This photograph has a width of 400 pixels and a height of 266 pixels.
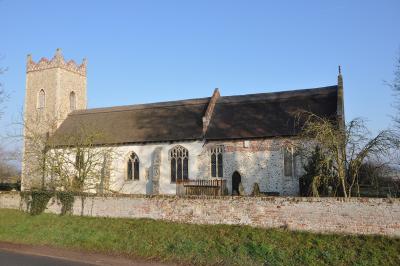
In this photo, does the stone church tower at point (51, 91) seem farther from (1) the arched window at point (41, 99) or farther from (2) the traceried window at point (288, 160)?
(2) the traceried window at point (288, 160)

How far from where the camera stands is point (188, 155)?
1318 inches

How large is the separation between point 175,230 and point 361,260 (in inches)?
335

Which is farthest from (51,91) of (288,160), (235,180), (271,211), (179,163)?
(271,211)

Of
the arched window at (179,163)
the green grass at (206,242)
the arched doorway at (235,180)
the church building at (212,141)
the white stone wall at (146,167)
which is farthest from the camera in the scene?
the arched window at (179,163)

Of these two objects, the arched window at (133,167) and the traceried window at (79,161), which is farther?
the arched window at (133,167)

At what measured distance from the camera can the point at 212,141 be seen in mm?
32656

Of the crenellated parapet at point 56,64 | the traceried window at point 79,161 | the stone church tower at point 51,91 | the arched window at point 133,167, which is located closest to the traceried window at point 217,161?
the arched window at point 133,167

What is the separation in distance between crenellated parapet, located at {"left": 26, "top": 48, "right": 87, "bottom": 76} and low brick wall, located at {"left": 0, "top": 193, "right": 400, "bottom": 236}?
25.2 metres

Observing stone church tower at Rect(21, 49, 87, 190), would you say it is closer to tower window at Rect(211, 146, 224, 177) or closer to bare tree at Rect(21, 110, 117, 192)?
bare tree at Rect(21, 110, 117, 192)

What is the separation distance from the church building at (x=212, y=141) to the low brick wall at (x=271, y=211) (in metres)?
4.97

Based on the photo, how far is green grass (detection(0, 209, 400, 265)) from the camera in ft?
52.2

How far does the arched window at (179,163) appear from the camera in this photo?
1323 inches

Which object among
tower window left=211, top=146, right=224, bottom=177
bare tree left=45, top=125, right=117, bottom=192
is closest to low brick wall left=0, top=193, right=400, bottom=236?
bare tree left=45, top=125, right=117, bottom=192

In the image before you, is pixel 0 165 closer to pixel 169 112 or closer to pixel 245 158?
pixel 169 112
